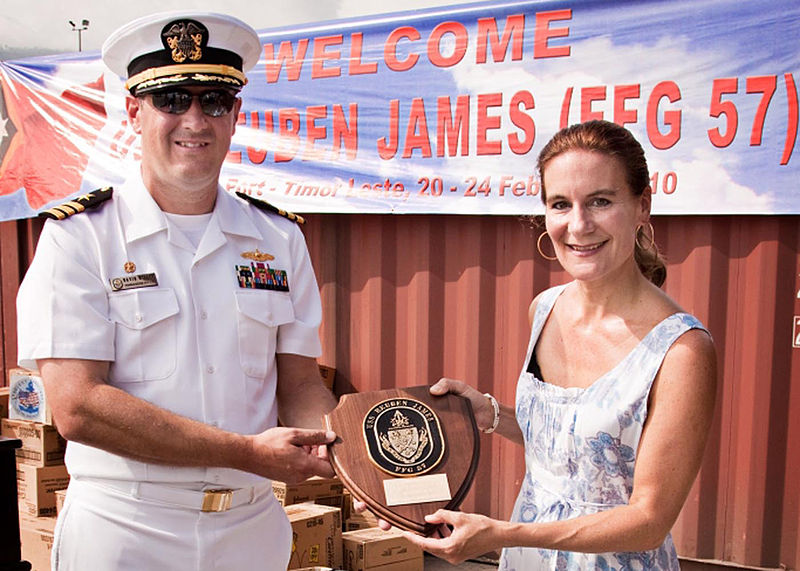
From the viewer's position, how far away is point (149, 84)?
1.82 m

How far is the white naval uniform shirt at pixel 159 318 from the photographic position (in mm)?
1712

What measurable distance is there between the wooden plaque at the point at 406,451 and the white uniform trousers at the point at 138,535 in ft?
1.20

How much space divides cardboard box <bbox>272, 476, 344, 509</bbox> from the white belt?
209cm

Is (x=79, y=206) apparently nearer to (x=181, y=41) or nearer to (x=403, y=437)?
(x=181, y=41)

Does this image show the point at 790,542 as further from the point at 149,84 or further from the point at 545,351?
the point at 149,84

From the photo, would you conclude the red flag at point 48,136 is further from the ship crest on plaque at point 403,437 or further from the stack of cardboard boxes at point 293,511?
the ship crest on plaque at point 403,437

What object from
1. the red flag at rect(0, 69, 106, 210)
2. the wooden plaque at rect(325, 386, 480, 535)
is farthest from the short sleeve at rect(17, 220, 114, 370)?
the red flag at rect(0, 69, 106, 210)

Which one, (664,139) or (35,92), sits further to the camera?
(35,92)

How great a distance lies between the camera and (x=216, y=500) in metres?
1.80

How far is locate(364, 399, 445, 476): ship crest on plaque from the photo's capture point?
170 cm

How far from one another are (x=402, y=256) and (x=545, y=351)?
8.12ft

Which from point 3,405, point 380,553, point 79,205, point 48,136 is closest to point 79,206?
point 79,205

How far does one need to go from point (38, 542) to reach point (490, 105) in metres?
3.26

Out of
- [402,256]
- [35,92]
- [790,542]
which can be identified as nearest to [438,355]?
[402,256]
